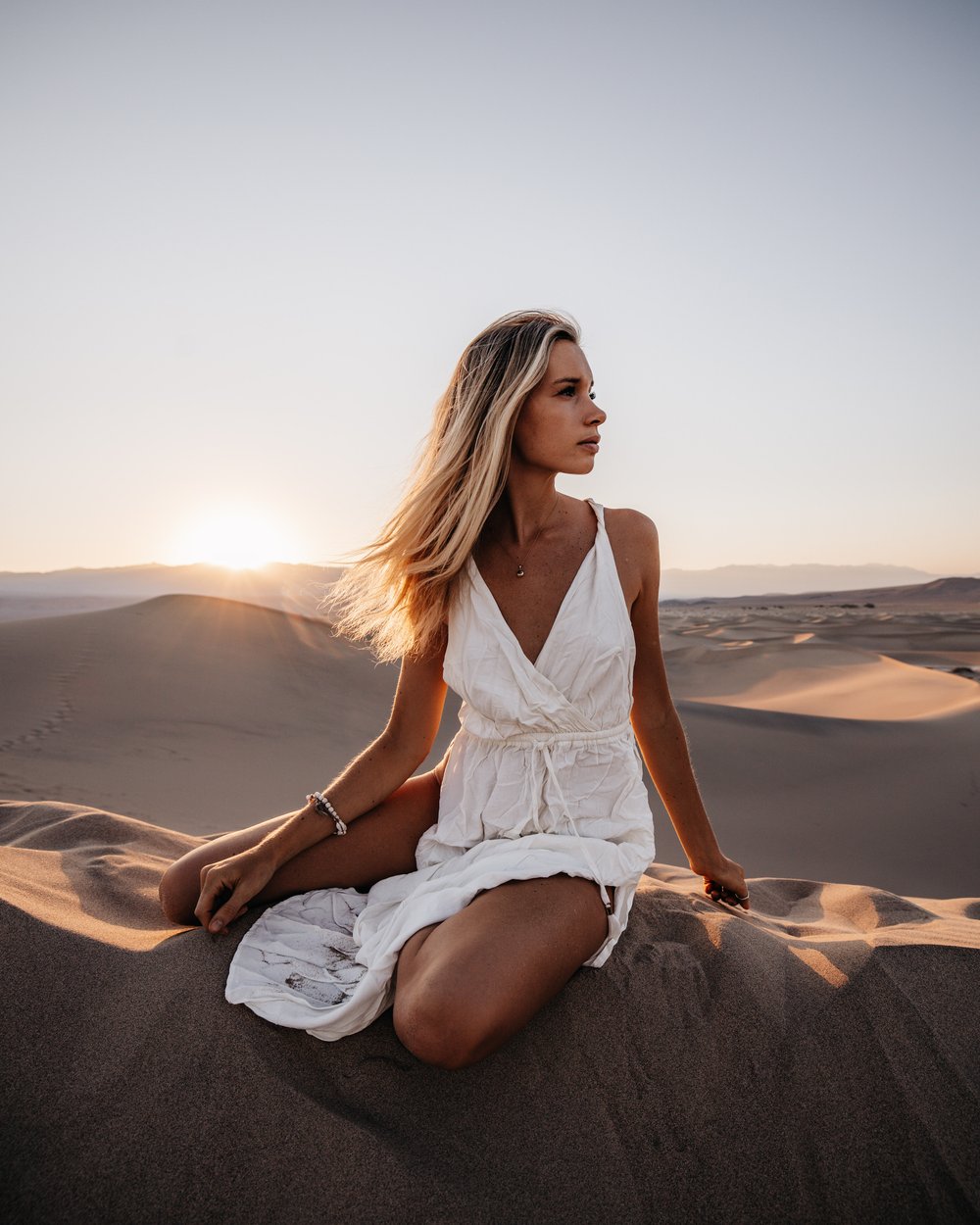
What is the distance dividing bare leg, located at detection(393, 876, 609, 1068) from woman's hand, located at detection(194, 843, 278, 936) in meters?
0.63

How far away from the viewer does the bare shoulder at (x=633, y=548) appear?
2.53m

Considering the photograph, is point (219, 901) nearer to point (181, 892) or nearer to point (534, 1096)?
point (181, 892)

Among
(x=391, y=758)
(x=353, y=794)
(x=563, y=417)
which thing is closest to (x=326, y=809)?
(x=353, y=794)

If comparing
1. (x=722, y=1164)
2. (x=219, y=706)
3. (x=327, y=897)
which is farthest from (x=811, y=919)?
(x=219, y=706)

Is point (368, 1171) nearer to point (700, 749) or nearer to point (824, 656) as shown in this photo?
point (700, 749)

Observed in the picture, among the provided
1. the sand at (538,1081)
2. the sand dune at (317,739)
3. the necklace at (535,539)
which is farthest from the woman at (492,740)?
the sand dune at (317,739)

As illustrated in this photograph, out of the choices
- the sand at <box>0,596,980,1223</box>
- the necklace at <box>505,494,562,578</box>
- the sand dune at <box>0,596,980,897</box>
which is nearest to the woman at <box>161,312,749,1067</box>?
the necklace at <box>505,494,562,578</box>

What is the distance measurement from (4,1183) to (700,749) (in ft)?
18.1

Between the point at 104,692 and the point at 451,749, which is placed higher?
the point at 451,749

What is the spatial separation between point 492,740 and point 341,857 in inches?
24.5

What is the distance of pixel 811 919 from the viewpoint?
2904 mm

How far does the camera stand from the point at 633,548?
2.58m

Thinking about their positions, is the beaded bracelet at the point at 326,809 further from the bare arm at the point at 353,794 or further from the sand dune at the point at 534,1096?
the sand dune at the point at 534,1096

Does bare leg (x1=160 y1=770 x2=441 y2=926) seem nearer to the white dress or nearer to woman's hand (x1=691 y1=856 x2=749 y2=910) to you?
the white dress
